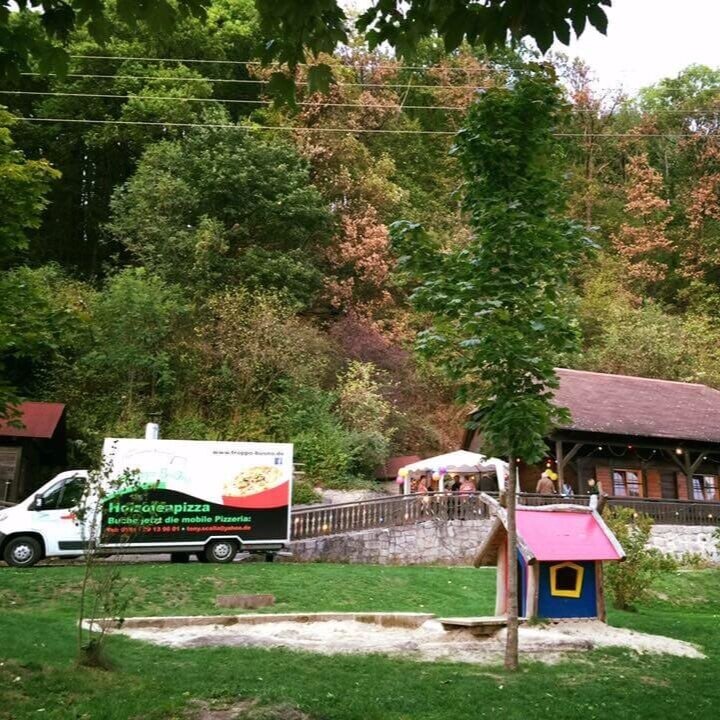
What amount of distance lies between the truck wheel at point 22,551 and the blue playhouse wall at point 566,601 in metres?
11.0

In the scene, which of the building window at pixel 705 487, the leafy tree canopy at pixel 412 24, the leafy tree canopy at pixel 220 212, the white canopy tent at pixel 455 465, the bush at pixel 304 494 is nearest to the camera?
the leafy tree canopy at pixel 412 24

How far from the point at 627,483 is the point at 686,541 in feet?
15.6

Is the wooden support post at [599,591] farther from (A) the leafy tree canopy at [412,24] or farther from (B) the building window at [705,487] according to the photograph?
(B) the building window at [705,487]

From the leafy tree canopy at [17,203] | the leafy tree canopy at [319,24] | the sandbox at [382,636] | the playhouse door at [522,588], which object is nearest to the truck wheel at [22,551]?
the sandbox at [382,636]

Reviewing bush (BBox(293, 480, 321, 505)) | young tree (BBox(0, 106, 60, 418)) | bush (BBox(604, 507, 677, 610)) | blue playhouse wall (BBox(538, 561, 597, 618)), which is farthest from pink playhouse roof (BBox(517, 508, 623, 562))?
bush (BBox(293, 480, 321, 505))

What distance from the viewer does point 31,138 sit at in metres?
34.9

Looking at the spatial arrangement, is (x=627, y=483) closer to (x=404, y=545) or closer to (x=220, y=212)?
(x=404, y=545)

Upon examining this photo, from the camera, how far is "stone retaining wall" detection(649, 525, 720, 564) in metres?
24.0

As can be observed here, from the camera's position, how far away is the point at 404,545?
69.7 feet

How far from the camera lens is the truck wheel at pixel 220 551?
18094 mm

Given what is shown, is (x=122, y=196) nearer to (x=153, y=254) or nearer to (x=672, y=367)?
(x=153, y=254)

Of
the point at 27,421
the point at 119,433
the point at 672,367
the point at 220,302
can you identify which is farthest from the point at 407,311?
the point at 27,421

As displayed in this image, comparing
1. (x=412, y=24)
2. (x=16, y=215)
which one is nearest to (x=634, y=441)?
(x=16, y=215)

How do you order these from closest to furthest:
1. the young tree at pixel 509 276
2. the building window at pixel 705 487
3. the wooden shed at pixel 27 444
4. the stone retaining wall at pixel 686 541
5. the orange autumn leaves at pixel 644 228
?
the young tree at pixel 509 276, the wooden shed at pixel 27 444, the stone retaining wall at pixel 686 541, the building window at pixel 705 487, the orange autumn leaves at pixel 644 228
